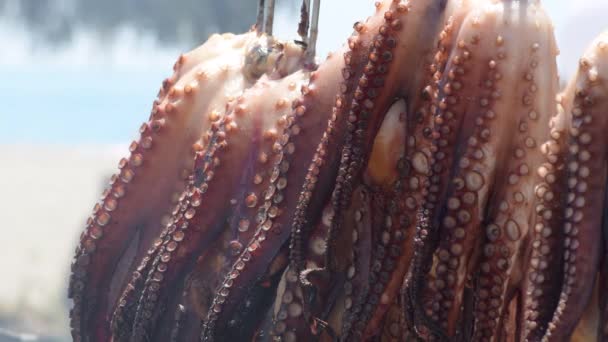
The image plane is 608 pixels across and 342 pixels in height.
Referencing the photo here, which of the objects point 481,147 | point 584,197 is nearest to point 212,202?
point 481,147

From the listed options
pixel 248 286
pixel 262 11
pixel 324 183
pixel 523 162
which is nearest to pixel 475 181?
pixel 523 162

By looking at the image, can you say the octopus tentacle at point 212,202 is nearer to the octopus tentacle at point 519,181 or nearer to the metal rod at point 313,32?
the metal rod at point 313,32

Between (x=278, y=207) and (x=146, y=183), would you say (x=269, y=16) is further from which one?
(x=278, y=207)

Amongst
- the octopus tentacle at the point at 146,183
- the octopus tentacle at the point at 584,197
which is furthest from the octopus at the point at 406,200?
the octopus tentacle at the point at 146,183

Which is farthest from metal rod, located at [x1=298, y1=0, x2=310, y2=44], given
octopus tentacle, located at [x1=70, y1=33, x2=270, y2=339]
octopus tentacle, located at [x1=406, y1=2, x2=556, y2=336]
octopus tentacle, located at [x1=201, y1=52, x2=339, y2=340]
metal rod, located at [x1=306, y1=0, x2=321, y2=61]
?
octopus tentacle, located at [x1=406, y1=2, x2=556, y2=336]

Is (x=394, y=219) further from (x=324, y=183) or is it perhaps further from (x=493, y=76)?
(x=493, y=76)
